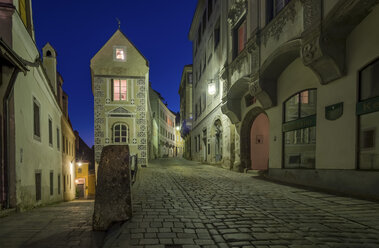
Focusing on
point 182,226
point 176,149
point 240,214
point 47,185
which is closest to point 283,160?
point 240,214

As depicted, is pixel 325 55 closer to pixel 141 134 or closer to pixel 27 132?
pixel 27 132

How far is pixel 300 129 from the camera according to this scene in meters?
7.89

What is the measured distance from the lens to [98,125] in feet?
63.5

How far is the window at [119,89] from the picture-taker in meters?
19.6

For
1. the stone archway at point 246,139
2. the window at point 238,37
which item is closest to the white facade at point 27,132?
the stone archway at point 246,139

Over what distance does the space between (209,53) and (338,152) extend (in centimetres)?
1410

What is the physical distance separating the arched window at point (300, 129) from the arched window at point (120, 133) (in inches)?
565

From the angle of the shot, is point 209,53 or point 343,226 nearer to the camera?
point 343,226

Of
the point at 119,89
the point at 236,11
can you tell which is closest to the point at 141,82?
the point at 119,89

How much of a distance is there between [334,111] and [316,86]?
1203 millimetres

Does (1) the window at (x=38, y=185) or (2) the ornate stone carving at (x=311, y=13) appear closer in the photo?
(2) the ornate stone carving at (x=311, y=13)

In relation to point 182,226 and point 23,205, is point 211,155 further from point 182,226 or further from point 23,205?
point 182,226

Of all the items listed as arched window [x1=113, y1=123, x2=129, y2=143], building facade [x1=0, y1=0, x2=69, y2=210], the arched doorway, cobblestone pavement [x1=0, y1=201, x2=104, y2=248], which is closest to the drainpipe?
building facade [x1=0, y1=0, x2=69, y2=210]

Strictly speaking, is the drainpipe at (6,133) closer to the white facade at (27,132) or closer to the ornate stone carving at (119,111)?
the white facade at (27,132)
